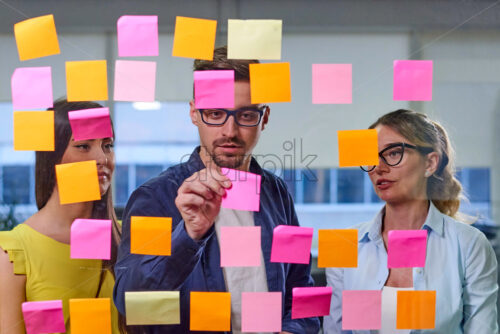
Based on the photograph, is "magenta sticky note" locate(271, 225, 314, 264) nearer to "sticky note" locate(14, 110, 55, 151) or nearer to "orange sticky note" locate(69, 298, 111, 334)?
"orange sticky note" locate(69, 298, 111, 334)

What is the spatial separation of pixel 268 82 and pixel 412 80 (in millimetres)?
501

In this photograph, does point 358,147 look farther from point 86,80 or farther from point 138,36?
point 86,80

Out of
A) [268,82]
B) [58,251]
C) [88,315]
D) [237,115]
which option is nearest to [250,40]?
[268,82]

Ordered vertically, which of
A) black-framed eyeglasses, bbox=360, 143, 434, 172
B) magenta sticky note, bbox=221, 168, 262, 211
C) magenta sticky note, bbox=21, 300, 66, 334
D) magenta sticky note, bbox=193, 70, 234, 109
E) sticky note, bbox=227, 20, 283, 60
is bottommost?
magenta sticky note, bbox=21, 300, 66, 334

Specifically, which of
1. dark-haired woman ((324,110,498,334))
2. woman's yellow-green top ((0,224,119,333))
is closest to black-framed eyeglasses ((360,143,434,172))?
dark-haired woman ((324,110,498,334))

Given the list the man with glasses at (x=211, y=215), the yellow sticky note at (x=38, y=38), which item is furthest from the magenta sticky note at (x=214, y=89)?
the yellow sticky note at (x=38, y=38)

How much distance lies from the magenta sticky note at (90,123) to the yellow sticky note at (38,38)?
0.24 metres

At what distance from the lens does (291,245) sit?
1.70 metres

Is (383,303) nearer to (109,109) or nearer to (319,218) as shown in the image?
(319,218)

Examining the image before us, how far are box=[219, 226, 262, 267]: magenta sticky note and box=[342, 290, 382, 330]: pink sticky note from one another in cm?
36

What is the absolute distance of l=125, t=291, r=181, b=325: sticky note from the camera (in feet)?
5.52

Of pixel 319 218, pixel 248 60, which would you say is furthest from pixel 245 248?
pixel 248 60

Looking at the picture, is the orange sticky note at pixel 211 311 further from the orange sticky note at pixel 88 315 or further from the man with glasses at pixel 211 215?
the orange sticky note at pixel 88 315

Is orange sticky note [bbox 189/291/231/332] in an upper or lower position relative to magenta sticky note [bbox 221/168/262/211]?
lower
